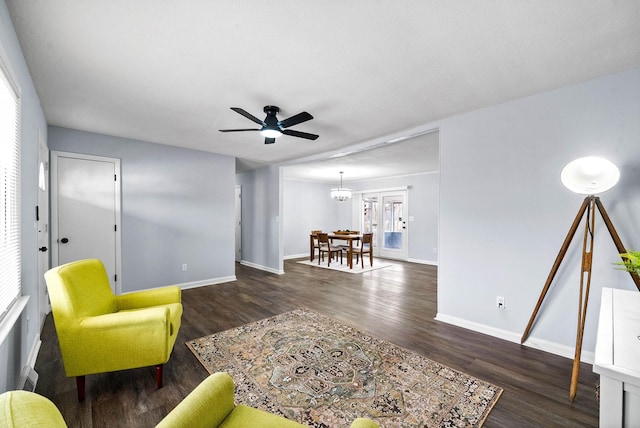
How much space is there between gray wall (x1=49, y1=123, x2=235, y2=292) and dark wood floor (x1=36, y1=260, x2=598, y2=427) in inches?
22.9

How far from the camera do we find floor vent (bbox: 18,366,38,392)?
72.8 inches

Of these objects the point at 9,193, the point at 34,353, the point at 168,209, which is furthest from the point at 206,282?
the point at 9,193

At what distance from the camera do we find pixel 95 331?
183 cm

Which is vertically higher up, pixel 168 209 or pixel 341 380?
pixel 168 209

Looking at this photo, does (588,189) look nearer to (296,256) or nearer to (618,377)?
(618,377)

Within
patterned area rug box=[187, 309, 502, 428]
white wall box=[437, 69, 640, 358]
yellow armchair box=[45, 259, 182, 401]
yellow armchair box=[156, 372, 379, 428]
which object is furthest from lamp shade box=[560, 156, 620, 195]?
yellow armchair box=[45, 259, 182, 401]

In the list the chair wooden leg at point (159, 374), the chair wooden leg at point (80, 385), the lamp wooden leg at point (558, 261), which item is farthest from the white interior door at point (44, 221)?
the lamp wooden leg at point (558, 261)

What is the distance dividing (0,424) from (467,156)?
11.6 ft

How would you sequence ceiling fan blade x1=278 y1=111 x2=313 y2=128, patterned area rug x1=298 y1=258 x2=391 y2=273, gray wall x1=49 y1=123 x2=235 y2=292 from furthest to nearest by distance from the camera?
patterned area rug x1=298 y1=258 x2=391 y2=273 < gray wall x1=49 y1=123 x2=235 y2=292 < ceiling fan blade x1=278 y1=111 x2=313 y2=128

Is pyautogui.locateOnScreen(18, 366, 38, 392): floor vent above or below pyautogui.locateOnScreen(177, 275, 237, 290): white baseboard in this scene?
above

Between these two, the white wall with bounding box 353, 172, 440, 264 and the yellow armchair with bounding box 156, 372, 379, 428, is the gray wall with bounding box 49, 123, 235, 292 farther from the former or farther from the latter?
the white wall with bounding box 353, 172, 440, 264

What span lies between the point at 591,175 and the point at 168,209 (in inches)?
202

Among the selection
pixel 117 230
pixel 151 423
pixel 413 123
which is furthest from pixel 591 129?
pixel 117 230

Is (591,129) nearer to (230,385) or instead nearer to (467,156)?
(467,156)
